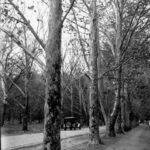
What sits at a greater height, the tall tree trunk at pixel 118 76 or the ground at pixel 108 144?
the tall tree trunk at pixel 118 76

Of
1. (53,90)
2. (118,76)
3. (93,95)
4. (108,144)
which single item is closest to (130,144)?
(108,144)

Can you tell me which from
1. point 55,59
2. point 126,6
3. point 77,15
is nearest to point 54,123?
point 55,59

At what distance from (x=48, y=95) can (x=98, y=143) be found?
8305 mm

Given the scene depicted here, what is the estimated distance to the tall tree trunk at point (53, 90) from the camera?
249 inches

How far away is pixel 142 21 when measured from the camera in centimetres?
1975

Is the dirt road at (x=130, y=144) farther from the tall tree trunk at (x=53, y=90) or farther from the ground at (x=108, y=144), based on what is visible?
the tall tree trunk at (x=53, y=90)

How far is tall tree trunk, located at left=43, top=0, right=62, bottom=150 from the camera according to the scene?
6.33 meters

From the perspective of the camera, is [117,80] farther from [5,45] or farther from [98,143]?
[5,45]

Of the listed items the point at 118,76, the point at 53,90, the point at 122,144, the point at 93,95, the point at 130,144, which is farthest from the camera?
the point at 118,76

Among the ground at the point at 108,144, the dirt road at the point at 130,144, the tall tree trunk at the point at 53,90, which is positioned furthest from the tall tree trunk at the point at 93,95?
the tall tree trunk at the point at 53,90

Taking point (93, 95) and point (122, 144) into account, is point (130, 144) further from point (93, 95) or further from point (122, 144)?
point (93, 95)

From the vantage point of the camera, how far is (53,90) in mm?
6477

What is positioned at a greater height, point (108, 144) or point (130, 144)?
point (108, 144)

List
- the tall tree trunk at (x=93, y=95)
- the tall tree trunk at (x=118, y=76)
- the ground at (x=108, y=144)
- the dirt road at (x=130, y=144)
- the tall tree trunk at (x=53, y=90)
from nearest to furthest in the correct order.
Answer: the tall tree trunk at (x=53, y=90) → the ground at (x=108, y=144) → the dirt road at (x=130, y=144) → the tall tree trunk at (x=93, y=95) → the tall tree trunk at (x=118, y=76)
